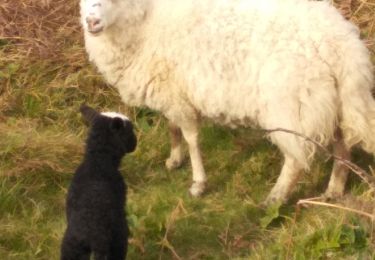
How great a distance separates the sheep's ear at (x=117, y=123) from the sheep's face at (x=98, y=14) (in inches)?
36.6

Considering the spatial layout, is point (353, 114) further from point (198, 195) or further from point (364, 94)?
point (198, 195)

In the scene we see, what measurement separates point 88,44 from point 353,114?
1.82 metres

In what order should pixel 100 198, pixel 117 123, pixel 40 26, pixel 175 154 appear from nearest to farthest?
pixel 100 198
pixel 117 123
pixel 175 154
pixel 40 26

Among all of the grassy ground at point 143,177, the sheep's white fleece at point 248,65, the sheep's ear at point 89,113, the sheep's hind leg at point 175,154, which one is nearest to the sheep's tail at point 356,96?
the sheep's white fleece at point 248,65

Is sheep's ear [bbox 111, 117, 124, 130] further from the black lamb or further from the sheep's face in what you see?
the sheep's face

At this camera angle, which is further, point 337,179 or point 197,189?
point 197,189

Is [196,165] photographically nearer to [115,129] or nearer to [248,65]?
[248,65]

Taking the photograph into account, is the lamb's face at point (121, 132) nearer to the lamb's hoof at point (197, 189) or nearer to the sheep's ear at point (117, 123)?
the sheep's ear at point (117, 123)

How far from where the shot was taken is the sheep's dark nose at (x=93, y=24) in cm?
422

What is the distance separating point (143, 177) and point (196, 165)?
1.41ft

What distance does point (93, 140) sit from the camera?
139 inches

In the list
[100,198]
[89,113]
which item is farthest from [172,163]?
[100,198]

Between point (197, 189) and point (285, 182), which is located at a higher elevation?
point (285, 182)

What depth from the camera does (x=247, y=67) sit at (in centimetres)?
416
